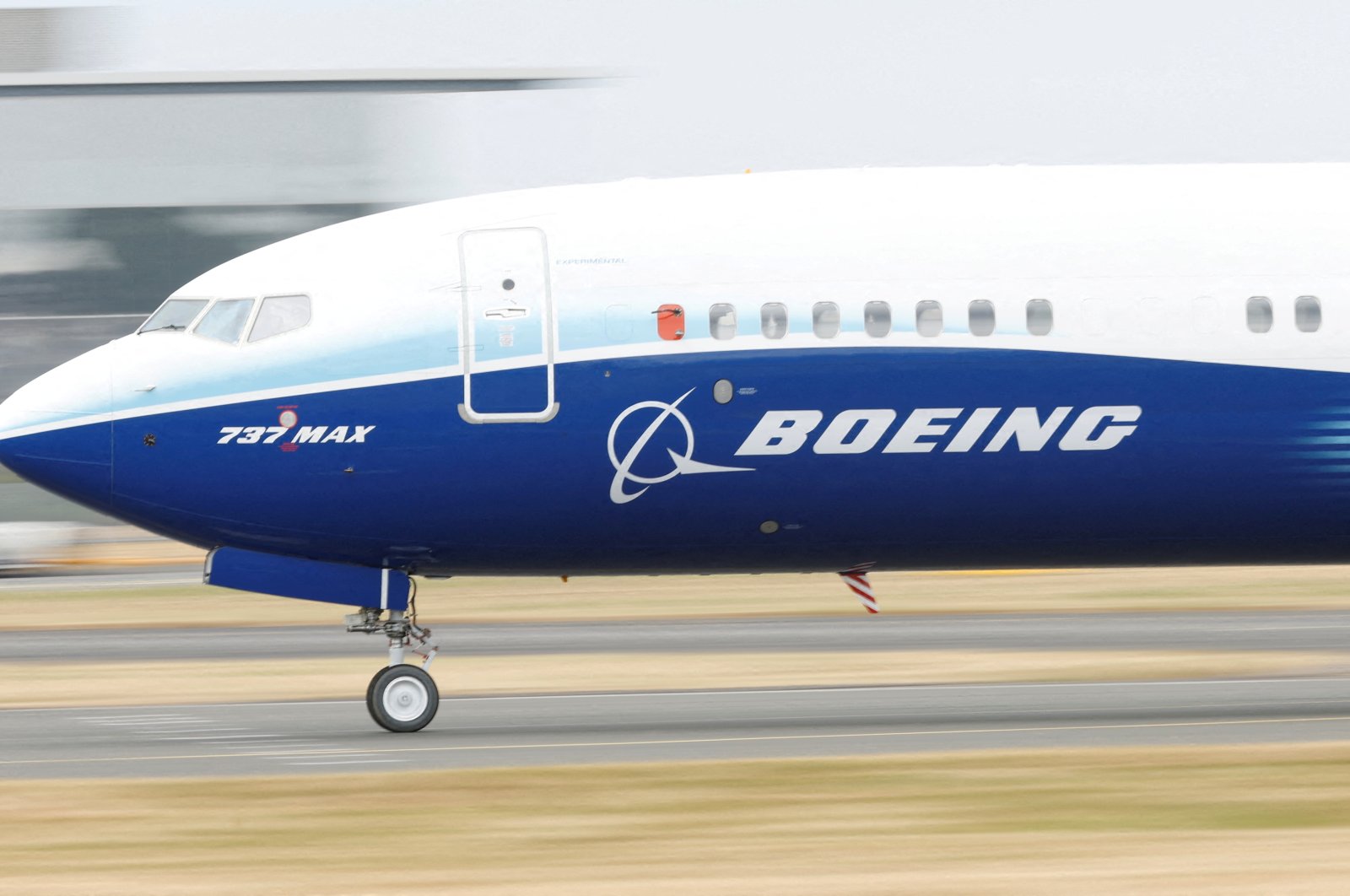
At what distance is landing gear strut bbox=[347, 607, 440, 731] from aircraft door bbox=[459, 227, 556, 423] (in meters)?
2.01

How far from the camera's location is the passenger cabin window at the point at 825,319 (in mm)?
16812

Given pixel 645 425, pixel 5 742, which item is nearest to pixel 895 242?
pixel 645 425

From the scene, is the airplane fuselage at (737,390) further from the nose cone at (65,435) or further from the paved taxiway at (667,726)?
the paved taxiway at (667,726)

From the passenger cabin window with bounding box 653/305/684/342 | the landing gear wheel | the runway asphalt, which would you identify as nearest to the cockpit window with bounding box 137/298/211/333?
the landing gear wheel

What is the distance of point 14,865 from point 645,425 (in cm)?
641

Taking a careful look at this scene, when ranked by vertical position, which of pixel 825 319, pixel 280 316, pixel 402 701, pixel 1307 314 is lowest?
pixel 402 701

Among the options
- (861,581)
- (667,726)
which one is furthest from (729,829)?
(861,581)

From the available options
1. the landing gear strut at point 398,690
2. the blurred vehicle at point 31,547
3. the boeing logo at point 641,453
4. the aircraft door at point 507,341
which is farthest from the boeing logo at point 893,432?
the blurred vehicle at point 31,547

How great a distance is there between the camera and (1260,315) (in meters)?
17.1

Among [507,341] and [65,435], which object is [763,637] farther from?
[65,435]

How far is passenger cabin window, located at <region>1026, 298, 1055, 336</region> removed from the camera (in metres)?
16.9

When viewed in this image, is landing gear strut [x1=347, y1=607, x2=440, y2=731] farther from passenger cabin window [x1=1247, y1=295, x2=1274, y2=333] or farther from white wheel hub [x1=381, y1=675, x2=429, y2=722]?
passenger cabin window [x1=1247, y1=295, x2=1274, y2=333]

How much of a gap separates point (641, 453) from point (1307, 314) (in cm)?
552

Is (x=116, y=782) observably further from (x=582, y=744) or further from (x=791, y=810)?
(x=791, y=810)
